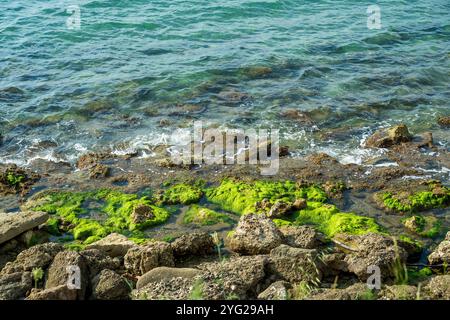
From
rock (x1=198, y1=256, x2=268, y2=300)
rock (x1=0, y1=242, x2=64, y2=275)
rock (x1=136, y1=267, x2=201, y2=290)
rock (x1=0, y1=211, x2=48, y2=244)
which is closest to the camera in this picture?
rock (x1=198, y1=256, x2=268, y2=300)

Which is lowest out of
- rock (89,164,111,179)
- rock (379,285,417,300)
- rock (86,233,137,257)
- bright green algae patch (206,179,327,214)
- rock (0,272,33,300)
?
bright green algae patch (206,179,327,214)

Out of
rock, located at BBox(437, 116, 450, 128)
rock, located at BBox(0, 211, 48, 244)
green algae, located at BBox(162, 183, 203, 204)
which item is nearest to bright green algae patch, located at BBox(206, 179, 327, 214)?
green algae, located at BBox(162, 183, 203, 204)

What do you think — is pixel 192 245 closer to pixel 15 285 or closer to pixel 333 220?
pixel 15 285

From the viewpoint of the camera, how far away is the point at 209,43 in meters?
20.5

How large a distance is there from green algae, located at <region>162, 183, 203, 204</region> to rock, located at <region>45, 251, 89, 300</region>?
3328 millimetres

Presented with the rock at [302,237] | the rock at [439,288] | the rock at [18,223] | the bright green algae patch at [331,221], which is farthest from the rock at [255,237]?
the rock at [18,223]

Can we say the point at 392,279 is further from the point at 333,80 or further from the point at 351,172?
the point at 333,80

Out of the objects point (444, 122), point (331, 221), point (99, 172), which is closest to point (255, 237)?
point (331, 221)

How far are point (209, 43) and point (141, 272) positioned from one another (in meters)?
14.1

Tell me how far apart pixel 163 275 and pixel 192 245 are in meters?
1.15

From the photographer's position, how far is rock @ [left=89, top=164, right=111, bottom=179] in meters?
11.8

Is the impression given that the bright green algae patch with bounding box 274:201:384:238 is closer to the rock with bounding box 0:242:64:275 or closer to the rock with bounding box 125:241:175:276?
the rock with bounding box 125:241:175:276

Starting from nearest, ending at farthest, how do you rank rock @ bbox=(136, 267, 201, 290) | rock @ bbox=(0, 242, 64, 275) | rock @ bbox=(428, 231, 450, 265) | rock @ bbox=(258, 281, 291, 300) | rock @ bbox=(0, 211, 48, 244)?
rock @ bbox=(258, 281, 291, 300) → rock @ bbox=(136, 267, 201, 290) → rock @ bbox=(0, 242, 64, 275) → rock @ bbox=(428, 231, 450, 265) → rock @ bbox=(0, 211, 48, 244)

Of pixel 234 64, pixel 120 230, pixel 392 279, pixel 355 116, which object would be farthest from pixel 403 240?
pixel 234 64
